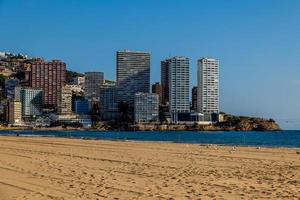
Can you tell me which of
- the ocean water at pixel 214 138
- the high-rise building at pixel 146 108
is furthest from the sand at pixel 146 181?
the high-rise building at pixel 146 108

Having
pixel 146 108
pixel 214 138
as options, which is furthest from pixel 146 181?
pixel 146 108

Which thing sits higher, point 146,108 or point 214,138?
point 146,108

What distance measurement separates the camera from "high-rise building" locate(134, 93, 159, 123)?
19100cm

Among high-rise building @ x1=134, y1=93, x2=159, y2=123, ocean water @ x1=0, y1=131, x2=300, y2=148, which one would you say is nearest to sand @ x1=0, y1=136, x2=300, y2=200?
ocean water @ x1=0, y1=131, x2=300, y2=148

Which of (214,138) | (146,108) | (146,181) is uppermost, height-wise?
(146,108)

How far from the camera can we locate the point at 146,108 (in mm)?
192625

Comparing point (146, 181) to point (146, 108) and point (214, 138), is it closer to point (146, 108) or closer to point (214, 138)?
point (214, 138)

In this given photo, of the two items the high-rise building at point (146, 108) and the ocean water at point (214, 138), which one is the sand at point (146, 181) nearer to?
the ocean water at point (214, 138)

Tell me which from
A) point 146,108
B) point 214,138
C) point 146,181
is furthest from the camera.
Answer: point 146,108

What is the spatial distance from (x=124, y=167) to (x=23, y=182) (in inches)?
211

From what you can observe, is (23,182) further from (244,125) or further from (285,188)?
(244,125)

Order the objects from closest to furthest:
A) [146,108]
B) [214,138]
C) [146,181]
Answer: [146,181]
[214,138]
[146,108]

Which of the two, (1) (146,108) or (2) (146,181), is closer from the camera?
(2) (146,181)

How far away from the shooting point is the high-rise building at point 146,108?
191 metres
